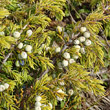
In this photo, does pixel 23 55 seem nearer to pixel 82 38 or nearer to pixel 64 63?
pixel 64 63

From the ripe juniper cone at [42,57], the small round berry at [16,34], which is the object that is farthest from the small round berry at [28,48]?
the small round berry at [16,34]

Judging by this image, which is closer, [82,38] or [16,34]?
[16,34]

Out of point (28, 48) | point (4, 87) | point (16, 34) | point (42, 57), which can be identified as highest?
point (16, 34)

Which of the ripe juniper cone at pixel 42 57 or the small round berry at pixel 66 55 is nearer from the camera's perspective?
the ripe juniper cone at pixel 42 57

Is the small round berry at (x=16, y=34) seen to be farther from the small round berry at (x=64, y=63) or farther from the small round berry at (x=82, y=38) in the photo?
the small round berry at (x=82, y=38)

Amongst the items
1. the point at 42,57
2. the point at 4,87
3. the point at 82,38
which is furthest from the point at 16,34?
the point at 82,38

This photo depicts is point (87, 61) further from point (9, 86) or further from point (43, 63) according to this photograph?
point (9, 86)

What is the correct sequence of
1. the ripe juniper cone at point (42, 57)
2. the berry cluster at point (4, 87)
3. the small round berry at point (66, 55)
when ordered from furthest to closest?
the small round berry at point (66, 55) < the ripe juniper cone at point (42, 57) < the berry cluster at point (4, 87)

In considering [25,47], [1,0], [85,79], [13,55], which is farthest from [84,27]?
[1,0]

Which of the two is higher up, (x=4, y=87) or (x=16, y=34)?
(x=16, y=34)

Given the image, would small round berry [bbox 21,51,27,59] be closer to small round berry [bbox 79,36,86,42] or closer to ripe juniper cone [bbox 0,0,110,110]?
ripe juniper cone [bbox 0,0,110,110]

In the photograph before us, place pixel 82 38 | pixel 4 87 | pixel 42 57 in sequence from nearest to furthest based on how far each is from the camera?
1. pixel 4 87
2. pixel 42 57
3. pixel 82 38

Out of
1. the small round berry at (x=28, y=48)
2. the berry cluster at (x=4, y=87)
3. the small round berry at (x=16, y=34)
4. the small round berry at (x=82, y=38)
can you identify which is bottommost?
the berry cluster at (x=4, y=87)
